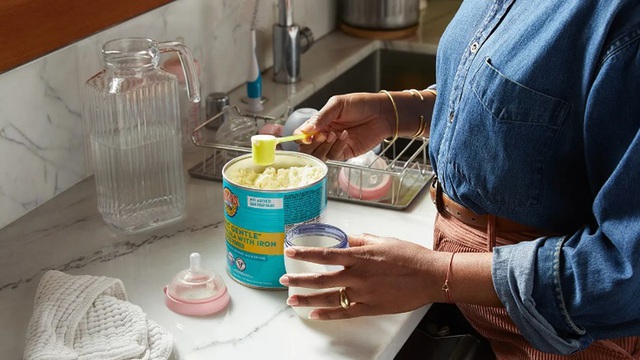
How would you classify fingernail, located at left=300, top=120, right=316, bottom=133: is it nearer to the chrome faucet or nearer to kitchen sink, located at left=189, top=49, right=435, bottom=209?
kitchen sink, located at left=189, top=49, right=435, bottom=209

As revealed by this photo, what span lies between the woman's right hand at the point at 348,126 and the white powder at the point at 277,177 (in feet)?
0.49

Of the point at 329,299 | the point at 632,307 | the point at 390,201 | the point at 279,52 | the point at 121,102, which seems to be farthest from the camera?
the point at 279,52

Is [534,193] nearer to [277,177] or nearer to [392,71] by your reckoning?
[277,177]

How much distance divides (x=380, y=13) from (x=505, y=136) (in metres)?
1.31

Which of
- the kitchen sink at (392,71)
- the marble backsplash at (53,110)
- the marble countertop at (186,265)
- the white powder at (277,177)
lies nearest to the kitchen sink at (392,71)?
the kitchen sink at (392,71)

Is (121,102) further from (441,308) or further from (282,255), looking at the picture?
(441,308)

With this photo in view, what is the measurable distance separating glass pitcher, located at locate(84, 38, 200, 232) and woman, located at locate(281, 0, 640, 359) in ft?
1.30

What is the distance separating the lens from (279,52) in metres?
2.05

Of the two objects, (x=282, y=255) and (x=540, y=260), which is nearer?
(x=540, y=260)

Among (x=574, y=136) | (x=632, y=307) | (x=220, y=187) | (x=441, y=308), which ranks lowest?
(x=441, y=308)

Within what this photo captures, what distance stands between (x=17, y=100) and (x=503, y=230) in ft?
2.49

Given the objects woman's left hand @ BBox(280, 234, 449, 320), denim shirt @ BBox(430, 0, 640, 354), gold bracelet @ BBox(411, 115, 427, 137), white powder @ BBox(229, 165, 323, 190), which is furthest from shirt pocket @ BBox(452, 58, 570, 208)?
gold bracelet @ BBox(411, 115, 427, 137)

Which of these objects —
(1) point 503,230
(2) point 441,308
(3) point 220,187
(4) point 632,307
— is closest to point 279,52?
(3) point 220,187

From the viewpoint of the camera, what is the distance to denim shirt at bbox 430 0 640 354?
1.00 metres
